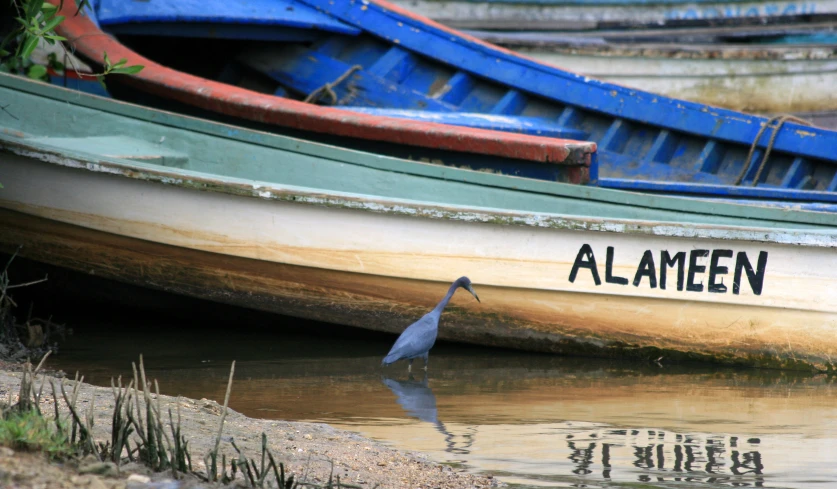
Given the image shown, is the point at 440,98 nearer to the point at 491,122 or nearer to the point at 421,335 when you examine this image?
the point at 491,122

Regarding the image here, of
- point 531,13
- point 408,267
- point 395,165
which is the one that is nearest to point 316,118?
point 395,165

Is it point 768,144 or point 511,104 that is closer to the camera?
point 768,144

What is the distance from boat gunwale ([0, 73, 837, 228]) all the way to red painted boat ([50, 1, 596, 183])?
20 cm

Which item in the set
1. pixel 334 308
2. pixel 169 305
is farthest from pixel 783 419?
→ pixel 169 305

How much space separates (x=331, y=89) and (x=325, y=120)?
148cm

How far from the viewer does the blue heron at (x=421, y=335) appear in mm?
4641

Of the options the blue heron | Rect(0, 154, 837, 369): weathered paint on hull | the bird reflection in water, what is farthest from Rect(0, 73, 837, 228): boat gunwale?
the bird reflection in water

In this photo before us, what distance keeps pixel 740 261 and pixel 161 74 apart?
3673mm

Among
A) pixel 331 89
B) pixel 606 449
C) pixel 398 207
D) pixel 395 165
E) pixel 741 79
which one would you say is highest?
pixel 741 79

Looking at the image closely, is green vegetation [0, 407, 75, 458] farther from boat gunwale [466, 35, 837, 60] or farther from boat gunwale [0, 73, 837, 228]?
boat gunwale [466, 35, 837, 60]

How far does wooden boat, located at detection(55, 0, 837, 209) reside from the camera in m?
5.89

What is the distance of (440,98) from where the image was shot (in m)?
7.20

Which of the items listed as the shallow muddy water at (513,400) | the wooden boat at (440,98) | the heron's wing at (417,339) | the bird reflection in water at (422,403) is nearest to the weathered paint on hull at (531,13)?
the wooden boat at (440,98)

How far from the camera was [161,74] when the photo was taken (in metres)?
6.13
